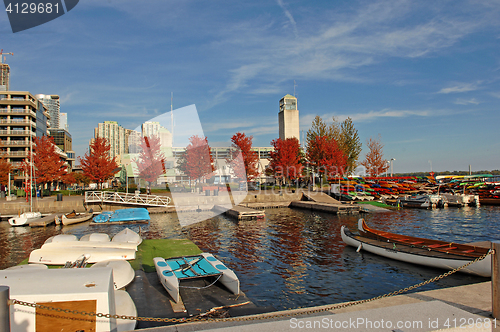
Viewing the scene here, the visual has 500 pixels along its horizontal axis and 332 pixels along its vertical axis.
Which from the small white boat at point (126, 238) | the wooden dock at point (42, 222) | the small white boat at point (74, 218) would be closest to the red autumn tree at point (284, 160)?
the small white boat at point (74, 218)

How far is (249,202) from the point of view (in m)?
44.8

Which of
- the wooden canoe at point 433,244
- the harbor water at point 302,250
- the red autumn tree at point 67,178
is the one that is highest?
the red autumn tree at point 67,178

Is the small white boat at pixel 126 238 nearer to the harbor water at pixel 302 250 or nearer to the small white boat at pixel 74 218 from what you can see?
the harbor water at pixel 302 250

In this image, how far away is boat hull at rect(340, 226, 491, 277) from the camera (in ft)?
38.4

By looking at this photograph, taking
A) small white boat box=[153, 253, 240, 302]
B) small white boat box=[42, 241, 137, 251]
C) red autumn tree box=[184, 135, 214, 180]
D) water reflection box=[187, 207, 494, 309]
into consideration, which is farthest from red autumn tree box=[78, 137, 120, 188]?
small white boat box=[153, 253, 240, 302]

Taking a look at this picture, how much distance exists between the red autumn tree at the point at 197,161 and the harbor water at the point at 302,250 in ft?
55.9

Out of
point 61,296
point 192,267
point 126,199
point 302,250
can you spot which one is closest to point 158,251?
point 192,267

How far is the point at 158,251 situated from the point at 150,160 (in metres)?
35.7

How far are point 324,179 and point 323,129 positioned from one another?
38.0 ft

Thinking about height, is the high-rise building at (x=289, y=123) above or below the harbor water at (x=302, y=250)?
above

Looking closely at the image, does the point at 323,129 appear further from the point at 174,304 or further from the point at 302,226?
the point at 174,304

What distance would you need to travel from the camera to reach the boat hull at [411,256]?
11.7 m

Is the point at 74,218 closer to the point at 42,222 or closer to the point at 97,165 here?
the point at 42,222

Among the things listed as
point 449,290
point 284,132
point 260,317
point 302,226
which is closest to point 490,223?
point 302,226
